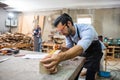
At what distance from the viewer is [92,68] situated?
190 cm

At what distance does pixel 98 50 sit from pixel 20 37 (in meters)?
5.64

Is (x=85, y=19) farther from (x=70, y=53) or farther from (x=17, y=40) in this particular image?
(x=70, y=53)

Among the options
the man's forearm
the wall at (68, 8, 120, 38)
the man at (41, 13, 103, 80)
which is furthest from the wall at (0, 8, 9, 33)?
the man's forearm

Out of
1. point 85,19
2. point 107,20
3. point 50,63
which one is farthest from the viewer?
point 85,19

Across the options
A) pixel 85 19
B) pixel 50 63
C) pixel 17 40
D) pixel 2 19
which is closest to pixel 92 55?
pixel 50 63

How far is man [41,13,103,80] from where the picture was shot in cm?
106

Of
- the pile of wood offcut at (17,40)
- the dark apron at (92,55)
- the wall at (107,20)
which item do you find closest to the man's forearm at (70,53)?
the dark apron at (92,55)

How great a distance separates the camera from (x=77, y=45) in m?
1.28

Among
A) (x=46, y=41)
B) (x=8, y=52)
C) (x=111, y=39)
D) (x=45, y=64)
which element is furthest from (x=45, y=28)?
(x=45, y=64)

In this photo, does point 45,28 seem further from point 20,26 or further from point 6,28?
point 6,28

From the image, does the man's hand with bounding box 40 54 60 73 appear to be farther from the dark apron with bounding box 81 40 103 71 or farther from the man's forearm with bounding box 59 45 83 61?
the dark apron with bounding box 81 40 103 71

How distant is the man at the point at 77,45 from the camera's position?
1.06m

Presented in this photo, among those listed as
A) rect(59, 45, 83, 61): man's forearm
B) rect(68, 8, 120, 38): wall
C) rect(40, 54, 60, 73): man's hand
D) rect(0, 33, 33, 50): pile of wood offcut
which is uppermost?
rect(68, 8, 120, 38): wall

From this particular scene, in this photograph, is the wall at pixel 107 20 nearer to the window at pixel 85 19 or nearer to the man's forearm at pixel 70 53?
the window at pixel 85 19
